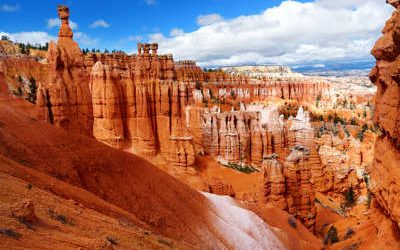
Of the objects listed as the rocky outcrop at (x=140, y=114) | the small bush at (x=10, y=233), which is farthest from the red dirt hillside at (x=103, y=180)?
the rocky outcrop at (x=140, y=114)

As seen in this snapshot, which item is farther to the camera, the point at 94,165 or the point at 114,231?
the point at 94,165

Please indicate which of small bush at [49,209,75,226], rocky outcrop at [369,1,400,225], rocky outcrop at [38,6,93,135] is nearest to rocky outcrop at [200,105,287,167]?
rocky outcrop at [38,6,93,135]

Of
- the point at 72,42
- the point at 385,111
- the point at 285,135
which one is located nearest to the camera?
the point at 385,111

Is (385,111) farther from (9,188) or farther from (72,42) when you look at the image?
(72,42)

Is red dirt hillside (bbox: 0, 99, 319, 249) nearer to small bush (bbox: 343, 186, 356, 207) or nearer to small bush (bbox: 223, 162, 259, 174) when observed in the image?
small bush (bbox: 343, 186, 356, 207)

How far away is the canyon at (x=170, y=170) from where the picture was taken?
8844 mm

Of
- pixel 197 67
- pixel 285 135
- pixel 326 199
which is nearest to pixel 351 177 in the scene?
pixel 326 199

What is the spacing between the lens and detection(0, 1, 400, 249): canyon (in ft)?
29.0

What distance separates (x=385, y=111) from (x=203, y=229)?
7.74 meters

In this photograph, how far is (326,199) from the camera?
3119cm

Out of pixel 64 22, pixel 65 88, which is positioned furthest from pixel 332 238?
pixel 64 22

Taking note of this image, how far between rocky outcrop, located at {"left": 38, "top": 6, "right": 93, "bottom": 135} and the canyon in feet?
0.19

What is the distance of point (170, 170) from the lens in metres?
31.3

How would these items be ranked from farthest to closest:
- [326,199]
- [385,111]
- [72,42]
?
[326,199] < [72,42] < [385,111]
